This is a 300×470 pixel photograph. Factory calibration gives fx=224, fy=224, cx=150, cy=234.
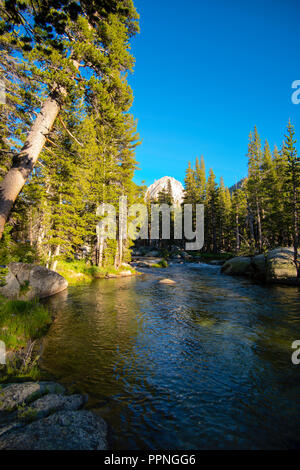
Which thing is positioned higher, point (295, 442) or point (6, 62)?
point (6, 62)

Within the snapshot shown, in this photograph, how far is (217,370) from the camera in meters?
5.29

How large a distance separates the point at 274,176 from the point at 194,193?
1853 cm

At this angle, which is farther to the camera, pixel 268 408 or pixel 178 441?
pixel 268 408

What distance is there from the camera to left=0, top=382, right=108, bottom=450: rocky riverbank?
2.70 meters

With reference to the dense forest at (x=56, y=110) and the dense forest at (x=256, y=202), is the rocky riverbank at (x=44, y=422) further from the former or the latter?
the dense forest at (x=256, y=202)

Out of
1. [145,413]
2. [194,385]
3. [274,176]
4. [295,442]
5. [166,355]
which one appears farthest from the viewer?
[274,176]

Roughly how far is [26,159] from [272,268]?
20579mm

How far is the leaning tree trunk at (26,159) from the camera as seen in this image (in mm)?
6379

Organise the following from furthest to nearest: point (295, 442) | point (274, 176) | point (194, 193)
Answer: point (194, 193), point (274, 176), point (295, 442)

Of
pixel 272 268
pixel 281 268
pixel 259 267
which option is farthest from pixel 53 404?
pixel 259 267

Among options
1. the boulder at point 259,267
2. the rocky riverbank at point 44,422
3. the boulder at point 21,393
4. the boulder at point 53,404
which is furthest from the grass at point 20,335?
the boulder at point 259,267

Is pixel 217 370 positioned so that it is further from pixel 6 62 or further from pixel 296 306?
pixel 6 62

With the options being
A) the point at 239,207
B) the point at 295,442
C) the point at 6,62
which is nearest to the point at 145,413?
the point at 295,442

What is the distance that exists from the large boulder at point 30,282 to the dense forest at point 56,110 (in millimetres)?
893
